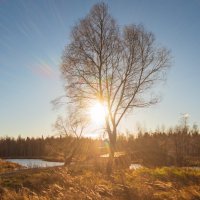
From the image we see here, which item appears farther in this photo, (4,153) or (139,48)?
(4,153)

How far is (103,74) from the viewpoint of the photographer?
20.5 meters

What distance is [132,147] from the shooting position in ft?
302

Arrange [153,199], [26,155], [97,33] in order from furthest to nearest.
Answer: [26,155], [97,33], [153,199]

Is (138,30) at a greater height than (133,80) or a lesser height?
greater

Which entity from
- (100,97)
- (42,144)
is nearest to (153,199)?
(100,97)

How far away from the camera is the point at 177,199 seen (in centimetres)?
821

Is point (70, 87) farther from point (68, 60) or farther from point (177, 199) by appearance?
point (177, 199)

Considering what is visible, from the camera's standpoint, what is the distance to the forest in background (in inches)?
1903

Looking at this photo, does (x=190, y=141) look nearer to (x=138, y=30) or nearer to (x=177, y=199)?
(x=138, y=30)

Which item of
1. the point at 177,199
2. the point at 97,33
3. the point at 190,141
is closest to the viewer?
the point at 177,199

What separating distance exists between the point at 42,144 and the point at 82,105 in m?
105

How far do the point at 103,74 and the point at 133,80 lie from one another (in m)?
2.15

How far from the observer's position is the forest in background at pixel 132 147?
159 ft

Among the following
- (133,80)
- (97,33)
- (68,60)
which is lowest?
(133,80)
